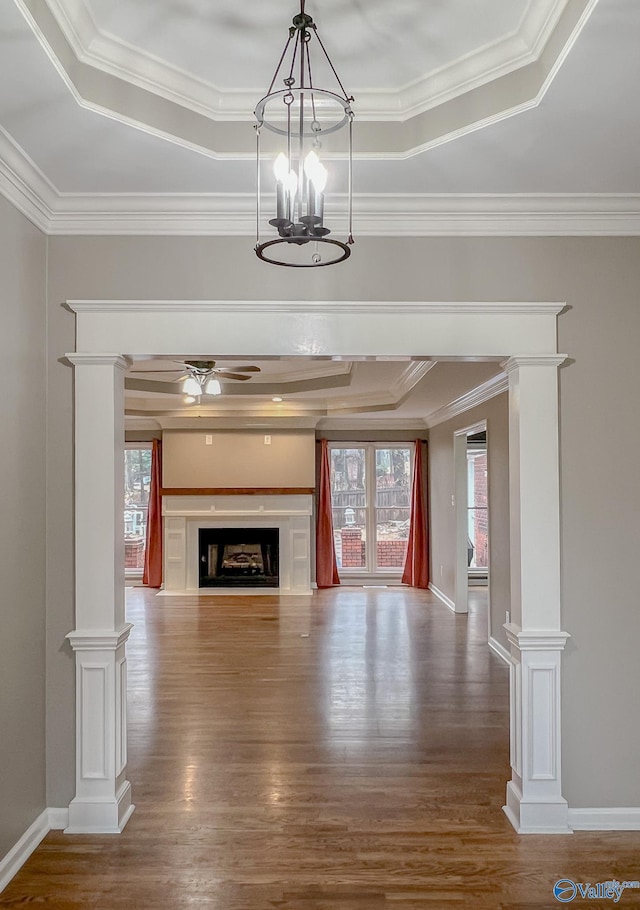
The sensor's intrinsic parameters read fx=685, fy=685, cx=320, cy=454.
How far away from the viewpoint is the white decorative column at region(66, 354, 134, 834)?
3.06m

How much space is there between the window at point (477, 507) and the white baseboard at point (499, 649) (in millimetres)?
4367

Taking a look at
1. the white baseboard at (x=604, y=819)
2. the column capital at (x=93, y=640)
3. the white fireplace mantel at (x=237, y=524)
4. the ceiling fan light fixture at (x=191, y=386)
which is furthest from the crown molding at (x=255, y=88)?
the white fireplace mantel at (x=237, y=524)

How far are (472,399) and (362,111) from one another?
5.07m

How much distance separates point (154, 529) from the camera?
10594 millimetres

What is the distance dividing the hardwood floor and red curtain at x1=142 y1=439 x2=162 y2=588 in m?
4.16

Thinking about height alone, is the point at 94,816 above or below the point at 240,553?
below

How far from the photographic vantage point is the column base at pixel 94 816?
9.98 feet

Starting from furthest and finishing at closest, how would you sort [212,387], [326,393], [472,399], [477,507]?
[477,507], [326,393], [472,399], [212,387]

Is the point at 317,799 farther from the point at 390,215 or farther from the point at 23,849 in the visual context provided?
the point at 390,215

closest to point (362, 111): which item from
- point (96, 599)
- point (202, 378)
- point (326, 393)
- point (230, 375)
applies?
point (96, 599)

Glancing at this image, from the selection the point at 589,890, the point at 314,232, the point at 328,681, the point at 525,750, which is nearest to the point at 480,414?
the point at 328,681

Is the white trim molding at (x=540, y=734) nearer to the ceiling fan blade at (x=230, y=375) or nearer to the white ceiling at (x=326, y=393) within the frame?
the white ceiling at (x=326, y=393)

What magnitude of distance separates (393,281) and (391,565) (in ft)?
27.5

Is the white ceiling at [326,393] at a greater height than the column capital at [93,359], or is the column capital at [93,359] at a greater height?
the white ceiling at [326,393]
